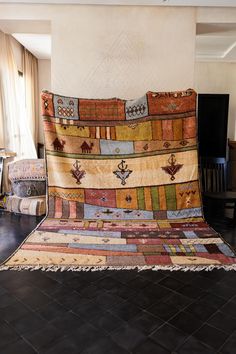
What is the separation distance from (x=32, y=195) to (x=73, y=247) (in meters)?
1.41

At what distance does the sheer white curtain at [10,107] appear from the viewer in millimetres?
4395

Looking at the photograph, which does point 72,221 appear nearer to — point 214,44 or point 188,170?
point 188,170

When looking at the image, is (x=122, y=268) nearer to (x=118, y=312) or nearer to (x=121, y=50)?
(x=118, y=312)

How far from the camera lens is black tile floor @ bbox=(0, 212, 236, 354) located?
145 cm

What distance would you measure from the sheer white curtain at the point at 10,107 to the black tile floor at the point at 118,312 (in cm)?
293

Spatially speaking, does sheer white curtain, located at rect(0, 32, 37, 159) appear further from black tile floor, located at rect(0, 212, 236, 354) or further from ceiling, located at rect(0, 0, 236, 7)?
black tile floor, located at rect(0, 212, 236, 354)

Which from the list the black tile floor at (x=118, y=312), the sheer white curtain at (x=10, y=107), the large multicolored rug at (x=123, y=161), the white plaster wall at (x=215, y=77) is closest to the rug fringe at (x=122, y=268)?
the black tile floor at (x=118, y=312)

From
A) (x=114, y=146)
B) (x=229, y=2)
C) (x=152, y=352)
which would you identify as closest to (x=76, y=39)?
(x=114, y=146)

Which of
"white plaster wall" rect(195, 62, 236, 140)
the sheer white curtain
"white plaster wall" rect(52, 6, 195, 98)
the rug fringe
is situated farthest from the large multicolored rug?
"white plaster wall" rect(195, 62, 236, 140)

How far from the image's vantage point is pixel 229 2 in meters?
3.33

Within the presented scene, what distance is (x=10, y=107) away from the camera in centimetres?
456

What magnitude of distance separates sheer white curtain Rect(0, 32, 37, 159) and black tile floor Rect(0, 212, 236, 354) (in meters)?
2.93

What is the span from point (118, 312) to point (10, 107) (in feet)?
12.3

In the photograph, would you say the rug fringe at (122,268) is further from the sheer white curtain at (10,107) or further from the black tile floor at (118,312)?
the sheer white curtain at (10,107)
